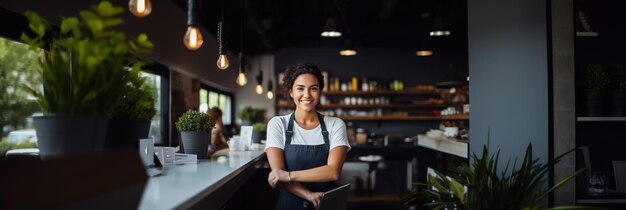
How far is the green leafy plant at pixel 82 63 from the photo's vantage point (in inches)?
41.2

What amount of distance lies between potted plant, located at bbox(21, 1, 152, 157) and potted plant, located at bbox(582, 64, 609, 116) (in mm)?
2752

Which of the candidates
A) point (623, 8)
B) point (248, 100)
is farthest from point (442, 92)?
point (623, 8)

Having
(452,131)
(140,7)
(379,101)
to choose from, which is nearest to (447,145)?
(452,131)

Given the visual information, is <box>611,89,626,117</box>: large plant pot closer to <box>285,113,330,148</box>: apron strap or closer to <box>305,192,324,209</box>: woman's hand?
<box>285,113,330,148</box>: apron strap

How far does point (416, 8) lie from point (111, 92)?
26.9 feet

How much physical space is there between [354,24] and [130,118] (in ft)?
28.7

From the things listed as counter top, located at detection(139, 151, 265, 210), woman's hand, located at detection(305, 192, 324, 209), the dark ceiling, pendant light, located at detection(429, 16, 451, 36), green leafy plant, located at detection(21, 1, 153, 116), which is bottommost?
woman's hand, located at detection(305, 192, 324, 209)

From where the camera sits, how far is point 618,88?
304cm

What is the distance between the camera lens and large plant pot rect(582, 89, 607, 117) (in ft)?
9.56

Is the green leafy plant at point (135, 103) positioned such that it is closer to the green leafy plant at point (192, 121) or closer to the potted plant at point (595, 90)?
the green leafy plant at point (192, 121)

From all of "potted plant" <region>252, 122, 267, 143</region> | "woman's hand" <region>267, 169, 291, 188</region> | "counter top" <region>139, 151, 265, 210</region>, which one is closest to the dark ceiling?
"potted plant" <region>252, 122, 267, 143</region>

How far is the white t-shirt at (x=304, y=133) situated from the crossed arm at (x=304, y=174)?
0.04 metres

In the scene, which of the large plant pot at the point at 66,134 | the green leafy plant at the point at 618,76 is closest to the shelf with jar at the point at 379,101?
the green leafy plant at the point at 618,76

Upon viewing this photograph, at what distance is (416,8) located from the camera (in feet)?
28.9
